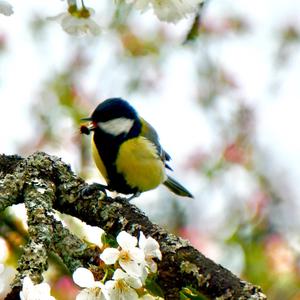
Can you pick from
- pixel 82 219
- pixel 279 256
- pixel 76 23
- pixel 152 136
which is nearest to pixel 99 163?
pixel 152 136

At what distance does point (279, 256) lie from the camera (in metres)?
3.51

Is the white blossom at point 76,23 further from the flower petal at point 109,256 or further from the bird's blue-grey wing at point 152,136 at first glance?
the bird's blue-grey wing at point 152,136

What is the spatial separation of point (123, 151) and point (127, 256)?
A: 182cm

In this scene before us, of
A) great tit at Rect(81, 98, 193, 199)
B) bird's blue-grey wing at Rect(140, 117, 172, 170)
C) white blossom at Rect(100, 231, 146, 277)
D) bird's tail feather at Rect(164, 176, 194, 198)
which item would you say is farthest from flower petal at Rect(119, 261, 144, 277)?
bird's tail feather at Rect(164, 176, 194, 198)

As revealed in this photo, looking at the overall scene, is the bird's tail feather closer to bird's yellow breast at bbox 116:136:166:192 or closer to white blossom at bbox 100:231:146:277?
bird's yellow breast at bbox 116:136:166:192

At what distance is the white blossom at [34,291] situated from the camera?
0.96 meters

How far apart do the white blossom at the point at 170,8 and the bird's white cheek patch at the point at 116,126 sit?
1.50 meters

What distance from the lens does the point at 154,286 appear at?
1.15m

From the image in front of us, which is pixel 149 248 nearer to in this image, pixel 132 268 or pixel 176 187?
pixel 132 268

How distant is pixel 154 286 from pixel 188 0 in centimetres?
56

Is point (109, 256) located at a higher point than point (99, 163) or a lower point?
lower

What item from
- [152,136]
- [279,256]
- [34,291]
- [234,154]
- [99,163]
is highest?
[234,154]

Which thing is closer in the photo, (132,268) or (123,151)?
(132,268)

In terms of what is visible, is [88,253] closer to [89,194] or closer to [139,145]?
[89,194]
